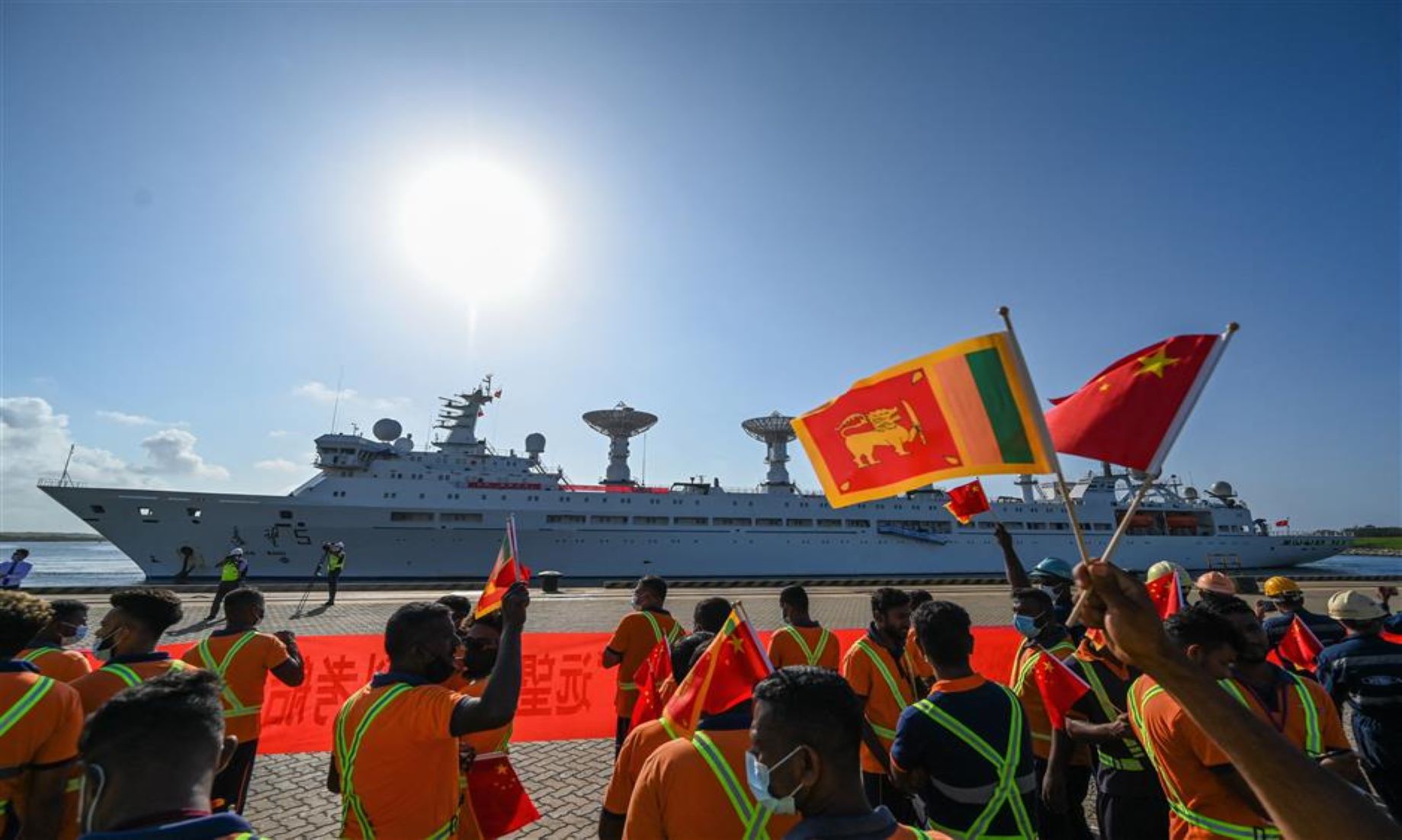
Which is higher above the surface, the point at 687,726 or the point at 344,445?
the point at 344,445

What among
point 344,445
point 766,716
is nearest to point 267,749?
point 766,716

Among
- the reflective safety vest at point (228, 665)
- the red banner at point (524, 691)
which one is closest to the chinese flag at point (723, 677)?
the reflective safety vest at point (228, 665)

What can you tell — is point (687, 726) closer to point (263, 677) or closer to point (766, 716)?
point (766, 716)

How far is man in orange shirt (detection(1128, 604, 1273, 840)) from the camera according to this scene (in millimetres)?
2084

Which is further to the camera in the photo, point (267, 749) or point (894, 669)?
point (267, 749)

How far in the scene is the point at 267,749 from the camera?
15.9ft

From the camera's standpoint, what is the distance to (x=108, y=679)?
2627 millimetres

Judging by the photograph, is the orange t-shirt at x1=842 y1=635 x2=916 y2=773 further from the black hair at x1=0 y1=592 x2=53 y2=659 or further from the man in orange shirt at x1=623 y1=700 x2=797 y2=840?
the black hair at x1=0 y1=592 x2=53 y2=659

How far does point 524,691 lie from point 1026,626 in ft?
14.9

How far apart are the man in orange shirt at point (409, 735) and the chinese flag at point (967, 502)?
5.38 meters

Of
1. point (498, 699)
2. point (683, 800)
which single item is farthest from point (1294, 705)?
point (498, 699)

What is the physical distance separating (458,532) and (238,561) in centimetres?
1706

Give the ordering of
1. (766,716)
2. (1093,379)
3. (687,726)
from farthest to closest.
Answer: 1. (1093,379)
2. (687,726)
3. (766,716)

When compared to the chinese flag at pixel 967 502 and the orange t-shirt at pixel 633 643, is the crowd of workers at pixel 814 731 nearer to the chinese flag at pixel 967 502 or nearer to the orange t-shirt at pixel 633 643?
the orange t-shirt at pixel 633 643
